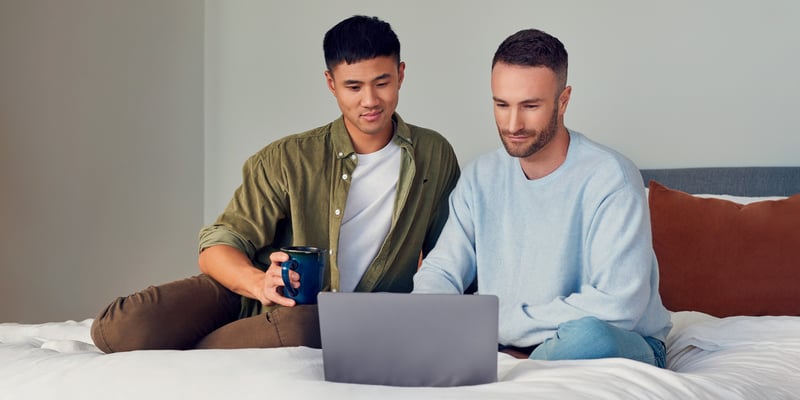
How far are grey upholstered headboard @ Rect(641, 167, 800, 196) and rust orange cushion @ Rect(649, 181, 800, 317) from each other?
0.21 metres

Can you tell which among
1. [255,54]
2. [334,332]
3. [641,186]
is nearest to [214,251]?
[334,332]

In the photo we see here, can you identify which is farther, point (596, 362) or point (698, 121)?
point (698, 121)

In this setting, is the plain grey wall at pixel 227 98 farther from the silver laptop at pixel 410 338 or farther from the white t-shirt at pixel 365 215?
the silver laptop at pixel 410 338

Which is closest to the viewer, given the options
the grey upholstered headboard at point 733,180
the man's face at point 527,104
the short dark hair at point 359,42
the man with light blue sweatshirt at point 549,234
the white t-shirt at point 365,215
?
the man with light blue sweatshirt at point 549,234

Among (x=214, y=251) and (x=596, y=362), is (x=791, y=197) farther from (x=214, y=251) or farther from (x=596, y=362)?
(x=214, y=251)

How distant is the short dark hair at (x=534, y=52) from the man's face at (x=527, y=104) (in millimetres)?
11

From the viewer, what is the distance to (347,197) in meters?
2.31

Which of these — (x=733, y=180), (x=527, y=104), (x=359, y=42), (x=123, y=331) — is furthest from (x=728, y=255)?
(x=123, y=331)

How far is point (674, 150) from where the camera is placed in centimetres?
296

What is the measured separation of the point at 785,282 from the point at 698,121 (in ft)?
2.31

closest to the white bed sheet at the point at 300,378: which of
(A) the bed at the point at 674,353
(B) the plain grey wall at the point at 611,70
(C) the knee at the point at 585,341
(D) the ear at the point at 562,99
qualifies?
(A) the bed at the point at 674,353

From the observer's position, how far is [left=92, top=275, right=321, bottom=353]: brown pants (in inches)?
72.1

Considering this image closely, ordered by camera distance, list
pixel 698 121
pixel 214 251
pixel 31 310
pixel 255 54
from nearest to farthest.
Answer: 1. pixel 214 251
2. pixel 698 121
3. pixel 31 310
4. pixel 255 54

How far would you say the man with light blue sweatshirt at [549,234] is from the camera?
181 cm
